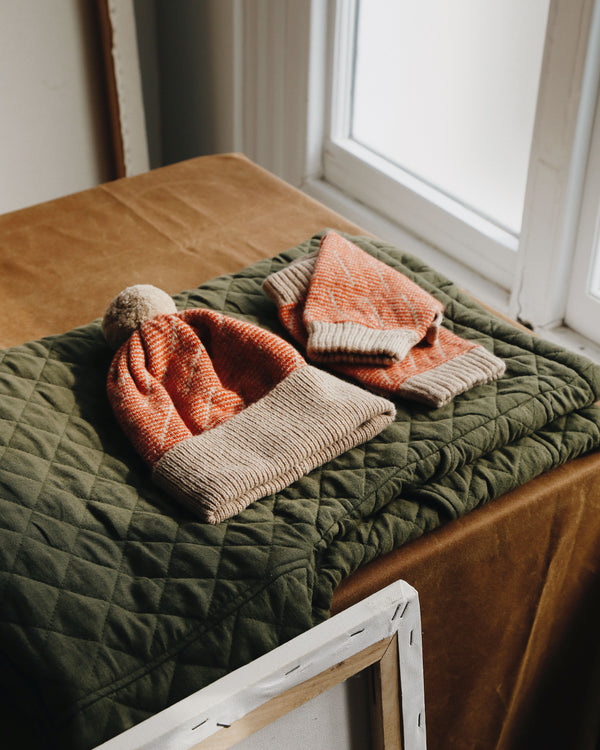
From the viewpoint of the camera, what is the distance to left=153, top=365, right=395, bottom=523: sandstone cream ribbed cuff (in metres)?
0.87

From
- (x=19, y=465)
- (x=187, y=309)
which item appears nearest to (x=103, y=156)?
(x=187, y=309)

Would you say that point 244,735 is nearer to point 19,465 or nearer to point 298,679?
point 298,679

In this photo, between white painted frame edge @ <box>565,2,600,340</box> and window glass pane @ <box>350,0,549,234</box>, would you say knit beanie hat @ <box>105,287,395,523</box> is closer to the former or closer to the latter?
white painted frame edge @ <box>565,2,600,340</box>

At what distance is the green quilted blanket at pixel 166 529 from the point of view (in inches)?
29.6

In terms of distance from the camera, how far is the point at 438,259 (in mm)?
1898

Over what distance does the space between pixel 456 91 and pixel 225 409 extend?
1.11 meters

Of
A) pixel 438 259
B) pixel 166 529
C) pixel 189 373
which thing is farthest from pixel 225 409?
pixel 438 259

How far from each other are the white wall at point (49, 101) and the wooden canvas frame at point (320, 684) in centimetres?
183

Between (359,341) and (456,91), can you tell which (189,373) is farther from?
(456,91)

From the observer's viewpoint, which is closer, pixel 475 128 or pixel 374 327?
pixel 374 327

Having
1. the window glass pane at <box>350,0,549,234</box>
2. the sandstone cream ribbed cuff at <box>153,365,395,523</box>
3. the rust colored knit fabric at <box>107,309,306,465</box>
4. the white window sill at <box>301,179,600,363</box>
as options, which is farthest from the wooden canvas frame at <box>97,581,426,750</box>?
the window glass pane at <box>350,0,549,234</box>

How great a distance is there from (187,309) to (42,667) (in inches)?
21.4

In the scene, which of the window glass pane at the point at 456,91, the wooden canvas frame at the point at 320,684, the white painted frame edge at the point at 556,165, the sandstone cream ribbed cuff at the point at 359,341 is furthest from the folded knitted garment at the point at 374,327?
the window glass pane at the point at 456,91

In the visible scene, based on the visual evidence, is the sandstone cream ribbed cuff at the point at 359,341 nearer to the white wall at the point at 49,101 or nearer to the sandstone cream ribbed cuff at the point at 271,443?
the sandstone cream ribbed cuff at the point at 271,443
